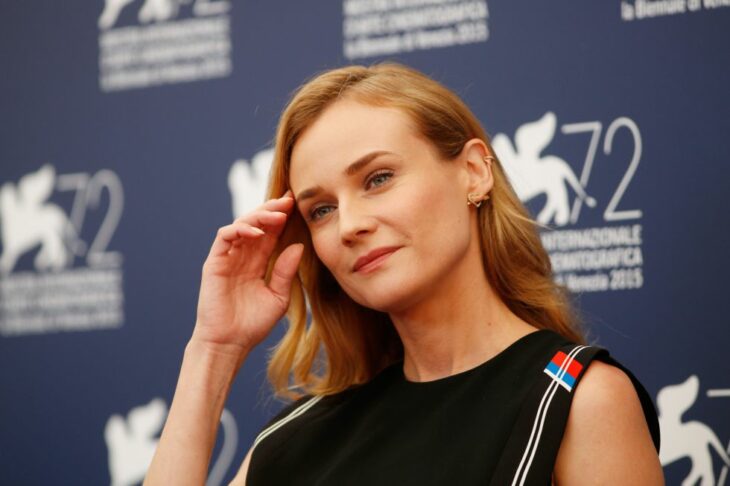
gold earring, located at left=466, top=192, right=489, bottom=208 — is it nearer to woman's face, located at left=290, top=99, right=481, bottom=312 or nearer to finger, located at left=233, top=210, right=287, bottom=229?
woman's face, located at left=290, top=99, right=481, bottom=312

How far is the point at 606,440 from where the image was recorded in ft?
4.61

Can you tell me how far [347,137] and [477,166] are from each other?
0.77 feet

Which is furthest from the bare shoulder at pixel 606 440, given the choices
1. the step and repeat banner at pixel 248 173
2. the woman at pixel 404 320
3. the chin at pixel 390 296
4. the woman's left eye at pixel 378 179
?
the step and repeat banner at pixel 248 173


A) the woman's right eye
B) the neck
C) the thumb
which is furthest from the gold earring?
the thumb

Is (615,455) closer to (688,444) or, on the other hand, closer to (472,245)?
(472,245)

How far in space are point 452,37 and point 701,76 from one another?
0.55 meters

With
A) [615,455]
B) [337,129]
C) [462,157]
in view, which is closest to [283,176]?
[337,129]

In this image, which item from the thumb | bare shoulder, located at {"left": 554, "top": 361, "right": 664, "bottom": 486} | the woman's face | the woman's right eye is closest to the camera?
bare shoulder, located at {"left": 554, "top": 361, "right": 664, "bottom": 486}

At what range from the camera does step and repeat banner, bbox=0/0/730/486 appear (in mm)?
1967

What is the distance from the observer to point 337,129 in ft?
5.43

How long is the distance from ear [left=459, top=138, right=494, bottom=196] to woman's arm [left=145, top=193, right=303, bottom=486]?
319 millimetres

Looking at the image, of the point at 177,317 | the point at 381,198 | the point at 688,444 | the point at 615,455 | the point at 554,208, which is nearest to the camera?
the point at 615,455

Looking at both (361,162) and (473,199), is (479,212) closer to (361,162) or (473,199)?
(473,199)

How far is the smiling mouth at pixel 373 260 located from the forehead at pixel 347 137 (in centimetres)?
15
